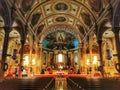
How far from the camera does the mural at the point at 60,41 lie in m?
27.7

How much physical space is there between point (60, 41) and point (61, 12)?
25.0ft

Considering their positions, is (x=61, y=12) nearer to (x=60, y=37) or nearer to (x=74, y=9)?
(x=74, y=9)

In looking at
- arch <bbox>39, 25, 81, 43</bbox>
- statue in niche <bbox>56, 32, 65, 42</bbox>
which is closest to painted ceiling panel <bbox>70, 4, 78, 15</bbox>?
arch <bbox>39, 25, 81, 43</bbox>

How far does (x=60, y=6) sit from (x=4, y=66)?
1224 centimetres

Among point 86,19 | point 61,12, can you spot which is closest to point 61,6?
point 61,12

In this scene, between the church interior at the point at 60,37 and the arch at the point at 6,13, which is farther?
the church interior at the point at 60,37

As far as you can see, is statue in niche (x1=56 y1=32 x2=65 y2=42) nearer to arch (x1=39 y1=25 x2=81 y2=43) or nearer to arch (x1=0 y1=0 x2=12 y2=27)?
arch (x1=39 y1=25 x2=81 y2=43)

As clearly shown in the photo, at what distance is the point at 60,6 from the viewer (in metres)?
20.1

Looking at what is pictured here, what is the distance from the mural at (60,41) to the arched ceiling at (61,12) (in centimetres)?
231

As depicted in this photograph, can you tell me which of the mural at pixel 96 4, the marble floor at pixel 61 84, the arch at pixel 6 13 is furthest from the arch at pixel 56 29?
the marble floor at pixel 61 84

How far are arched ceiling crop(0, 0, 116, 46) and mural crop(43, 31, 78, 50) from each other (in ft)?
7.58

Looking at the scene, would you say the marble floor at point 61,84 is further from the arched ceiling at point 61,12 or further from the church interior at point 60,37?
the arched ceiling at point 61,12

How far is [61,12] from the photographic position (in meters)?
21.5

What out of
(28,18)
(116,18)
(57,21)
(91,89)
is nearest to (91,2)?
(116,18)
